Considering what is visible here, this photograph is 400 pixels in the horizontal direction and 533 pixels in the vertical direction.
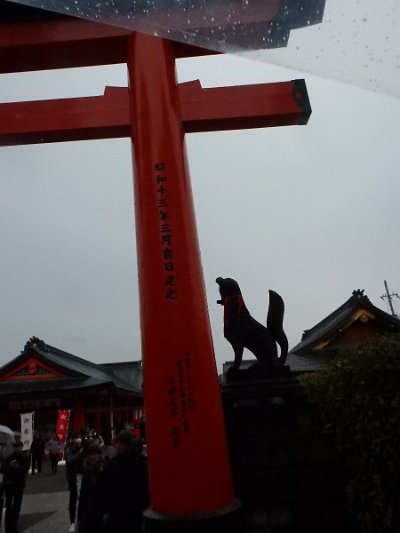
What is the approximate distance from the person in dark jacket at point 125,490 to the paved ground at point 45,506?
2.91m

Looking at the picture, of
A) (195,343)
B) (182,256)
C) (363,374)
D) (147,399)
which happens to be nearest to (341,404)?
(363,374)

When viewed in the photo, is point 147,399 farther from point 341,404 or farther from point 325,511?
point 325,511

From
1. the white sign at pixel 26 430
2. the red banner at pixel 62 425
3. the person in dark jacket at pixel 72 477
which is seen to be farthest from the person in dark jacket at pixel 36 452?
the person in dark jacket at pixel 72 477

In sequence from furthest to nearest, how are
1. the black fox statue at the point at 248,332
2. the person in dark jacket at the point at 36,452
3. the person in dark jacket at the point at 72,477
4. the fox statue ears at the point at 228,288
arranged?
1. the person in dark jacket at the point at 36,452
2. the person in dark jacket at the point at 72,477
3. the fox statue ears at the point at 228,288
4. the black fox statue at the point at 248,332

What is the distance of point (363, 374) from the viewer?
3123 mm

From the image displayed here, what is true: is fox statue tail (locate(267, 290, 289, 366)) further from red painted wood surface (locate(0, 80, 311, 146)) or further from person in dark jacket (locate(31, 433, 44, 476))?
person in dark jacket (locate(31, 433, 44, 476))

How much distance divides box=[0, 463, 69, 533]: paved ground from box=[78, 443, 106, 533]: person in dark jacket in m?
2.05

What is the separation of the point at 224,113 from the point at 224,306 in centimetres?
231

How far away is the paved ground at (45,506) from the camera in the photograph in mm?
5777

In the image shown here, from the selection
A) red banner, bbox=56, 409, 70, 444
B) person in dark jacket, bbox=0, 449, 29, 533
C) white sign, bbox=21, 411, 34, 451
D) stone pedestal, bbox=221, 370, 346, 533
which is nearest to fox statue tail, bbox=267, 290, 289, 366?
stone pedestal, bbox=221, 370, 346, 533

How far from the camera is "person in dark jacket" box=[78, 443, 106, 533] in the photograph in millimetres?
3311

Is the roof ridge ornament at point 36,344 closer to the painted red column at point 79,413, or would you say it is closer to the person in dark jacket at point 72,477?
the painted red column at point 79,413

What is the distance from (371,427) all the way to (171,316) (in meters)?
1.79

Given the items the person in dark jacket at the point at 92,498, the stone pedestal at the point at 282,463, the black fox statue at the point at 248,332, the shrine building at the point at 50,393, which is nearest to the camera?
the person in dark jacket at the point at 92,498
